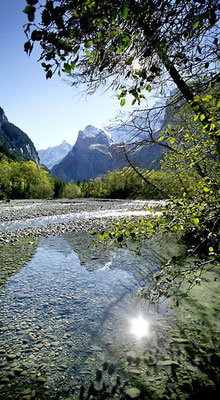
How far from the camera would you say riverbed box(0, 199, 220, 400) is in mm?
3416

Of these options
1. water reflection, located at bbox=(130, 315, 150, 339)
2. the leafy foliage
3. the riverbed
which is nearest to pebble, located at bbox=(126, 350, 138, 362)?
the riverbed

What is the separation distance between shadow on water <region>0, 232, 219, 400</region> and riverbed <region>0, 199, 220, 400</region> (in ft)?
0.05

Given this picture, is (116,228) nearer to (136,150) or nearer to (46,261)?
(136,150)

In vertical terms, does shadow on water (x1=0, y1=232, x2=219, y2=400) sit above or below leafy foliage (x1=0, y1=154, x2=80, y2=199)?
below

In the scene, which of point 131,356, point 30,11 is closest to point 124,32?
point 30,11

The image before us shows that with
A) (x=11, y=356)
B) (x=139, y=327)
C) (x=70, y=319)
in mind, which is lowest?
(x=139, y=327)

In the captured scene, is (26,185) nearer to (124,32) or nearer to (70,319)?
(70,319)

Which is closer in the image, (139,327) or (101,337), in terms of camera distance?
(101,337)

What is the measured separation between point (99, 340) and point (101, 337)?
0.09 metres

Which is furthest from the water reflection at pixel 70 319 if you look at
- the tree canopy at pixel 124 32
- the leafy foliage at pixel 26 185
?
the leafy foliage at pixel 26 185

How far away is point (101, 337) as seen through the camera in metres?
4.60

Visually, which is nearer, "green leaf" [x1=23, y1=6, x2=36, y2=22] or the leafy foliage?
"green leaf" [x1=23, y1=6, x2=36, y2=22]

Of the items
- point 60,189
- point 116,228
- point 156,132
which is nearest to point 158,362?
point 116,228

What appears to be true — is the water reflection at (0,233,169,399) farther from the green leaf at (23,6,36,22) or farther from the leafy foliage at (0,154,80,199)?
the leafy foliage at (0,154,80,199)
